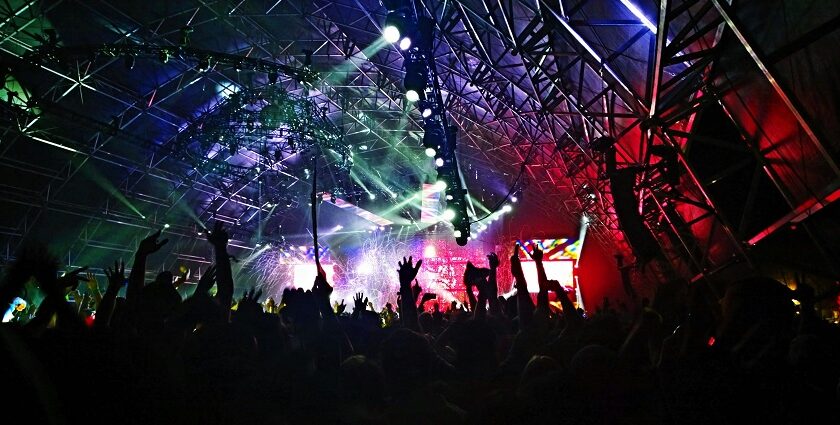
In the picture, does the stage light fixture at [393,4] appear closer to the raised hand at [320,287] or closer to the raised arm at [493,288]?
the raised arm at [493,288]

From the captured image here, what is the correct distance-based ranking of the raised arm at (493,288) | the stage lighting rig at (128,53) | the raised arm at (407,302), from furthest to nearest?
the stage lighting rig at (128,53) → the raised arm at (493,288) → the raised arm at (407,302)

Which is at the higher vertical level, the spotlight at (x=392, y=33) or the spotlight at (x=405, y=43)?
the spotlight at (x=405, y=43)

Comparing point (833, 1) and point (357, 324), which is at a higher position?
point (833, 1)

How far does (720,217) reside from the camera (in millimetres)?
5449

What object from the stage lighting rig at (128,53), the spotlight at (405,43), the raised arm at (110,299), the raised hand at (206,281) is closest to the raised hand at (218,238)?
the raised hand at (206,281)

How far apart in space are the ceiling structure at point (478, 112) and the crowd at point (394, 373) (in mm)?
2780

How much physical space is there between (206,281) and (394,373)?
193cm

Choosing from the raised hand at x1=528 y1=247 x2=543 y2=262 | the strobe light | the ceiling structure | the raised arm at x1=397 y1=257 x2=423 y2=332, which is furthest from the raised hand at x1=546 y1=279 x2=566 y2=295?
the strobe light

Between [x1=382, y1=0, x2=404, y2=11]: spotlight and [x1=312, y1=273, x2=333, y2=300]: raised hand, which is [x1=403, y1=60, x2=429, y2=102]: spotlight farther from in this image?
[x1=312, y1=273, x2=333, y2=300]: raised hand

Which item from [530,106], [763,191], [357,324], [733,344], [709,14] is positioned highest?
[530,106]

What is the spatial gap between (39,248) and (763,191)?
751 cm

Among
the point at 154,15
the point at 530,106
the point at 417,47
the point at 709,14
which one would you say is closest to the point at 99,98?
the point at 154,15

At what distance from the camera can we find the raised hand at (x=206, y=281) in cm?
283

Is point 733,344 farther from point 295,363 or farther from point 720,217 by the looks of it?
point 720,217
